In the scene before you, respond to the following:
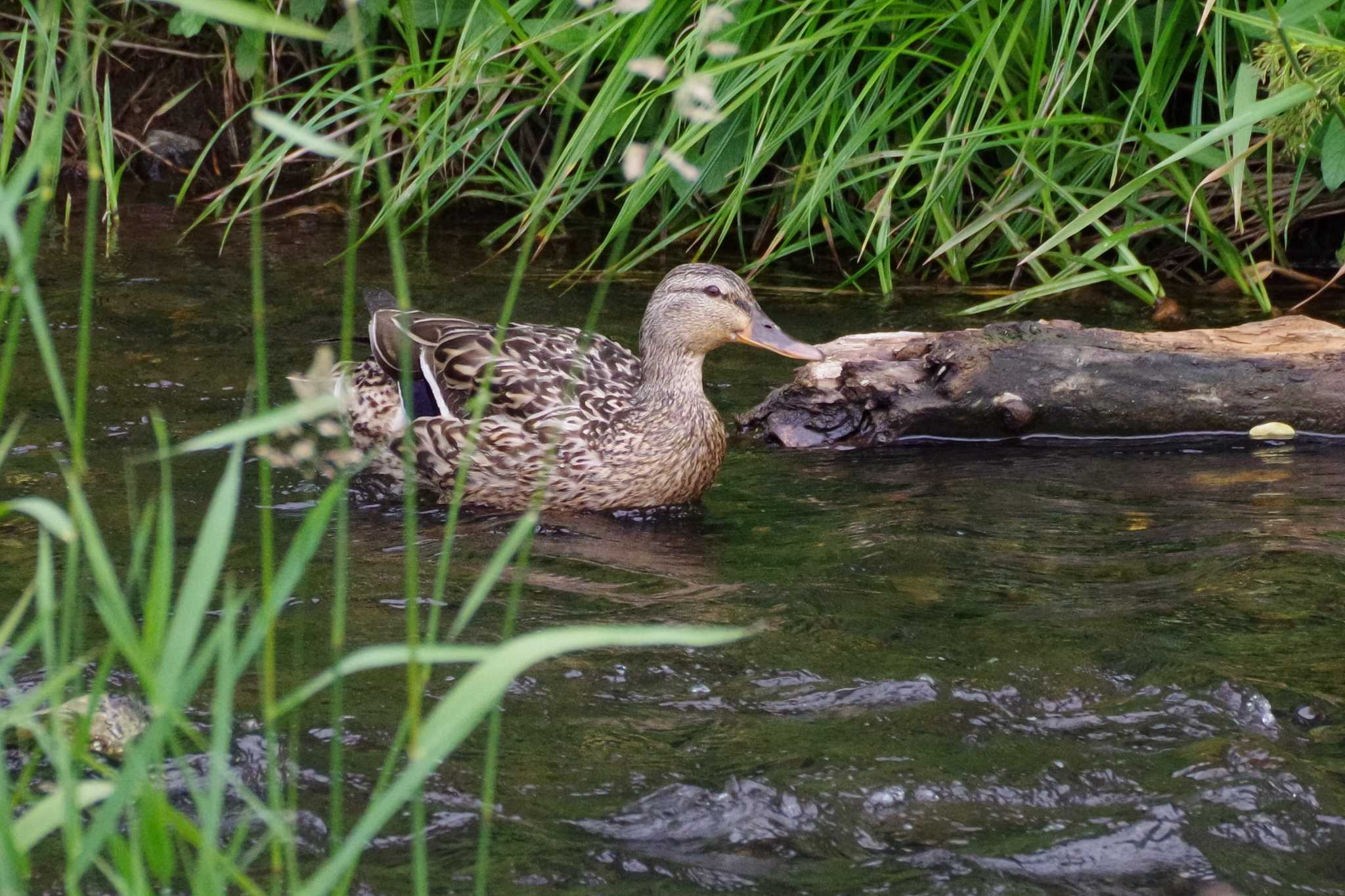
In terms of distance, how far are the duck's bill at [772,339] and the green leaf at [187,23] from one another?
11.1 ft

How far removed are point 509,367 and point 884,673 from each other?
6.63ft

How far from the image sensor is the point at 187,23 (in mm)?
7277

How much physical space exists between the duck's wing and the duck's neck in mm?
73

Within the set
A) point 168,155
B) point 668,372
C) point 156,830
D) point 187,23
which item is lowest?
point 156,830

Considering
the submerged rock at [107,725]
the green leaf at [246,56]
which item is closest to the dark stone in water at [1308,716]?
the submerged rock at [107,725]

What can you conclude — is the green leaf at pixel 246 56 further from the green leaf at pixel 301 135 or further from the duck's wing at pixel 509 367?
the green leaf at pixel 301 135

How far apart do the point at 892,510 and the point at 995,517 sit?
0.29 m

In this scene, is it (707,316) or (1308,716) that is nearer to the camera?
(1308,716)

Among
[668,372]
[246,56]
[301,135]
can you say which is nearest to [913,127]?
[668,372]

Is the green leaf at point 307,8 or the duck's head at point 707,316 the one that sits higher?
the green leaf at point 307,8

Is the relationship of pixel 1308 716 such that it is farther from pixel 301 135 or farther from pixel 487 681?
pixel 301 135

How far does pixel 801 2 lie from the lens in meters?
5.92

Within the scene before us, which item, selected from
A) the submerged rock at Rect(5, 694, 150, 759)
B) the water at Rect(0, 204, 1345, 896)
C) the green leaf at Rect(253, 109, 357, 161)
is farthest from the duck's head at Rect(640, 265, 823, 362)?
the green leaf at Rect(253, 109, 357, 161)

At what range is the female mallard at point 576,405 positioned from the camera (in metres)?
4.91
